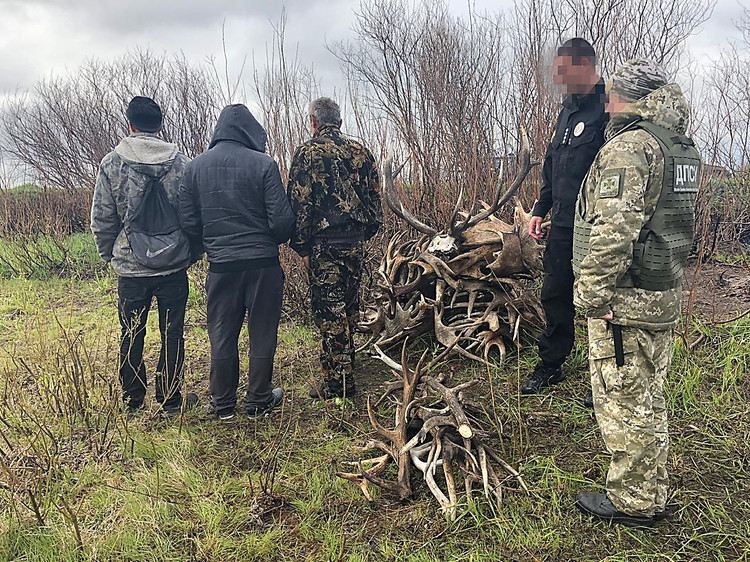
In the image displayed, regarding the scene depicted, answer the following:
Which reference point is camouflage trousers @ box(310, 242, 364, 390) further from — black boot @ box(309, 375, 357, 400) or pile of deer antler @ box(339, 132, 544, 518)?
pile of deer antler @ box(339, 132, 544, 518)

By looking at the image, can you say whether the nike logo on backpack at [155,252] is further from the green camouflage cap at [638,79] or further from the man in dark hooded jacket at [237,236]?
the green camouflage cap at [638,79]

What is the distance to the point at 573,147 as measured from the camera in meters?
3.10

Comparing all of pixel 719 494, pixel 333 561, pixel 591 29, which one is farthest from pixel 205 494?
pixel 591 29

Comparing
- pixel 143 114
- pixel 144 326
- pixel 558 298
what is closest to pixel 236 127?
pixel 143 114

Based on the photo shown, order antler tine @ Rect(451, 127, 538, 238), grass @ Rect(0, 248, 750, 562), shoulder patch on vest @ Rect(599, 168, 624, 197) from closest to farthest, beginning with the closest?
shoulder patch on vest @ Rect(599, 168, 624, 197) < grass @ Rect(0, 248, 750, 562) < antler tine @ Rect(451, 127, 538, 238)

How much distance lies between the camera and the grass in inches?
86.4

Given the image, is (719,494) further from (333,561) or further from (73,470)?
(73,470)

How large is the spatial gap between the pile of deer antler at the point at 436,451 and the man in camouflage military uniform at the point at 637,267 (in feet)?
1.70

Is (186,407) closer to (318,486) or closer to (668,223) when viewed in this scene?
(318,486)

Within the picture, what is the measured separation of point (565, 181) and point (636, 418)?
1592 millimetres

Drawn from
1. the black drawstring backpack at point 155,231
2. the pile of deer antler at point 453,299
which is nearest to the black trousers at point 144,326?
the black drawstring backpack at point 155,231

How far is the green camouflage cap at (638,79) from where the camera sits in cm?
204

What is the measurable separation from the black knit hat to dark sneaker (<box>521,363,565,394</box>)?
3009mm

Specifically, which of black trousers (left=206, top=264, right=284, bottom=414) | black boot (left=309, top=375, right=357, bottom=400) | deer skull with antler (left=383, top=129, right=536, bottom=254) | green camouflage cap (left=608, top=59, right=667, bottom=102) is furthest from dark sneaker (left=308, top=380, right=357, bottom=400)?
green camouflage cap (left=608, top=59, right=667, bottom=102)
